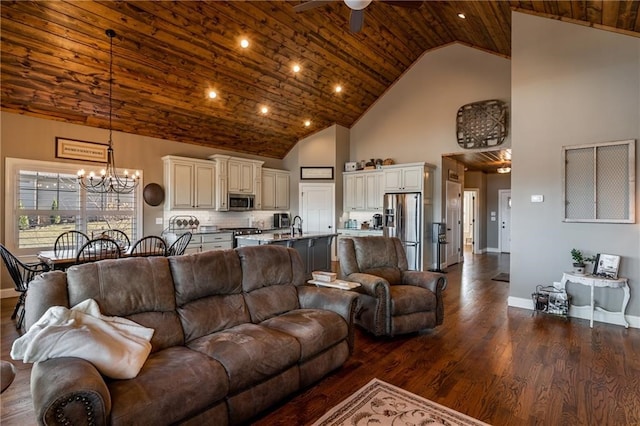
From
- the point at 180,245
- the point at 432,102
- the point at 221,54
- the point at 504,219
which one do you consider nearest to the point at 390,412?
the point at 180,245

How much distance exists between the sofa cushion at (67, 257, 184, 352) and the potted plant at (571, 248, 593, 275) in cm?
456

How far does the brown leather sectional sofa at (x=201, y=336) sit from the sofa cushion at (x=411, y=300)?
2.61 ft

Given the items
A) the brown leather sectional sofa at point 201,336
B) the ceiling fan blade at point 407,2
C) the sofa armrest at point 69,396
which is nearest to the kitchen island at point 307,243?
the brown leather sectional sofa at point 201,336

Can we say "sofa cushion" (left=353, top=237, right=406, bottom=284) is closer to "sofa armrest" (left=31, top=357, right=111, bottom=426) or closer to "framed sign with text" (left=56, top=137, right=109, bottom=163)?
"sofa armrest" (left=31, top=357, right=111, bottom=426)

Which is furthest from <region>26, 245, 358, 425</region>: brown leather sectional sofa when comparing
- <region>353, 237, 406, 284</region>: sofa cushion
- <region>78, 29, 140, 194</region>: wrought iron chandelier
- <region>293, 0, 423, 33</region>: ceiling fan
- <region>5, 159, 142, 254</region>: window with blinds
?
<region>5, 159, 142, 254</region>: window with blinds

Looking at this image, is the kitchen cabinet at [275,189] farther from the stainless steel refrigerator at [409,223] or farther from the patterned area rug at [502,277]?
the patterned area rug at [502,277]

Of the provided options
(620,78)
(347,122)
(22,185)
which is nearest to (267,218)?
(347,122)

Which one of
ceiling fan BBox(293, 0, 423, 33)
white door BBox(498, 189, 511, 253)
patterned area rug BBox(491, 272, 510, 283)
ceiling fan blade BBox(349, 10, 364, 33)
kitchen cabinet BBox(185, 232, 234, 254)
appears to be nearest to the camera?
ceiling fan BBox(293, 0, 423, 33)

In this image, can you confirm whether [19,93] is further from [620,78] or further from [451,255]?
[451,255]

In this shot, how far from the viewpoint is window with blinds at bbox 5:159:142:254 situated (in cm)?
514

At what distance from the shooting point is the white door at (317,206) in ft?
28.2

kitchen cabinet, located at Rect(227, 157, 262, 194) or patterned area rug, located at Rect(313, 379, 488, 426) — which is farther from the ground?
kitchen cabinet, located at Rect(227, 157, 262, 194)

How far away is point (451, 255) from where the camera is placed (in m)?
8.22

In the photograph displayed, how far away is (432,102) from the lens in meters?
7.50
